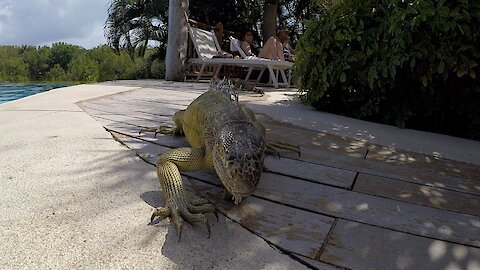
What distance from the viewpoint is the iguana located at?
1307 millimetres

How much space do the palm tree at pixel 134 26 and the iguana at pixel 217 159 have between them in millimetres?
11184

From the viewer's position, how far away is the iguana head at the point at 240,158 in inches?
50.8

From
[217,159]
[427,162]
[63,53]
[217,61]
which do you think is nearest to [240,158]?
[217,159]

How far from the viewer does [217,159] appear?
146 centimetres

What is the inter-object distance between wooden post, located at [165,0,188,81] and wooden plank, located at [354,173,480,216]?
7152 millimetres

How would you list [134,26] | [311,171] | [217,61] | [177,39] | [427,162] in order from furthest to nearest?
1. [134,26]
2. [177,39]
3. [217,61]
4. [427,162]
5. [311,171]

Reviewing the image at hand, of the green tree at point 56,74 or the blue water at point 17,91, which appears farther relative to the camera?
the green tree at point 56,74

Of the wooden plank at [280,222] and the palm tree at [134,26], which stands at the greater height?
the palm tree at [134,26]

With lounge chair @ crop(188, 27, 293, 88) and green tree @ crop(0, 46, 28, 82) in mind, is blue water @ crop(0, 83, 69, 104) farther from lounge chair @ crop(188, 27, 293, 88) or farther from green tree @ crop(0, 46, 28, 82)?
lounge chair @ crop(188, 27, 293, 88)

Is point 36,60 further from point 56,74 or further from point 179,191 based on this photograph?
point 179,191

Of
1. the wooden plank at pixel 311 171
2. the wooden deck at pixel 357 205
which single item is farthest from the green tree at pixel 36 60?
the wooden plank at pixel 311 171

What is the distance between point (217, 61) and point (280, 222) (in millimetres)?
6913

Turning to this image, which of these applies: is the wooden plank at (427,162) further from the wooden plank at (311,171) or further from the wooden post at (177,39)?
the wooden post at (177,39)

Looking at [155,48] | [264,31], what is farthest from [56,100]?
[155,48]
